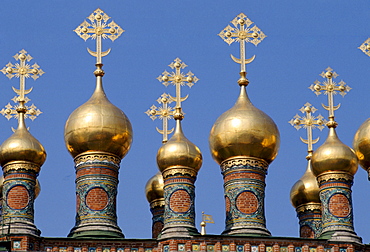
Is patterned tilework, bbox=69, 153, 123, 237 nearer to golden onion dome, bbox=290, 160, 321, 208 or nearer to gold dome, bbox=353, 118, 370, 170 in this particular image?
golden onion dome, bbox=290, 160, 321, 208

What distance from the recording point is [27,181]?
38.6 meters

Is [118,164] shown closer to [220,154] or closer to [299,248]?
[220,154]

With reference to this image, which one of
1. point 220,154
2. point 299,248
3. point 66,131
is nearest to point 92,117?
point 66,131

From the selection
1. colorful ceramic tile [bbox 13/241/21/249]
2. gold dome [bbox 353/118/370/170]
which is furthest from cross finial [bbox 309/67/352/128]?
colorful ceramic tile [bbox 13/241/21/249]

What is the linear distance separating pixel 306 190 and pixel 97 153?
646 cm

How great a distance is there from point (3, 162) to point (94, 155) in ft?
7.34

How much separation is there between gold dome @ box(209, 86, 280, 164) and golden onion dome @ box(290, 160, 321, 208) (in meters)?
3.48

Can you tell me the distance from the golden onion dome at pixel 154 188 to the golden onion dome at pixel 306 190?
355 centimetres

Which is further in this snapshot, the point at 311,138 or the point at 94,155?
the point at 311,138

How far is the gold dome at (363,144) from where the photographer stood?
40125 millimetres

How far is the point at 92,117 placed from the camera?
128 ft

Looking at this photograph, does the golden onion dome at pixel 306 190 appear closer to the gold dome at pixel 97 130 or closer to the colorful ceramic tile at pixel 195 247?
the gold dome at pixel 97 130

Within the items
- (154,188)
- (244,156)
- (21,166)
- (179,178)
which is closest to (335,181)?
(244,156)

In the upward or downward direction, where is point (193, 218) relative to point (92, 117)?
downward
